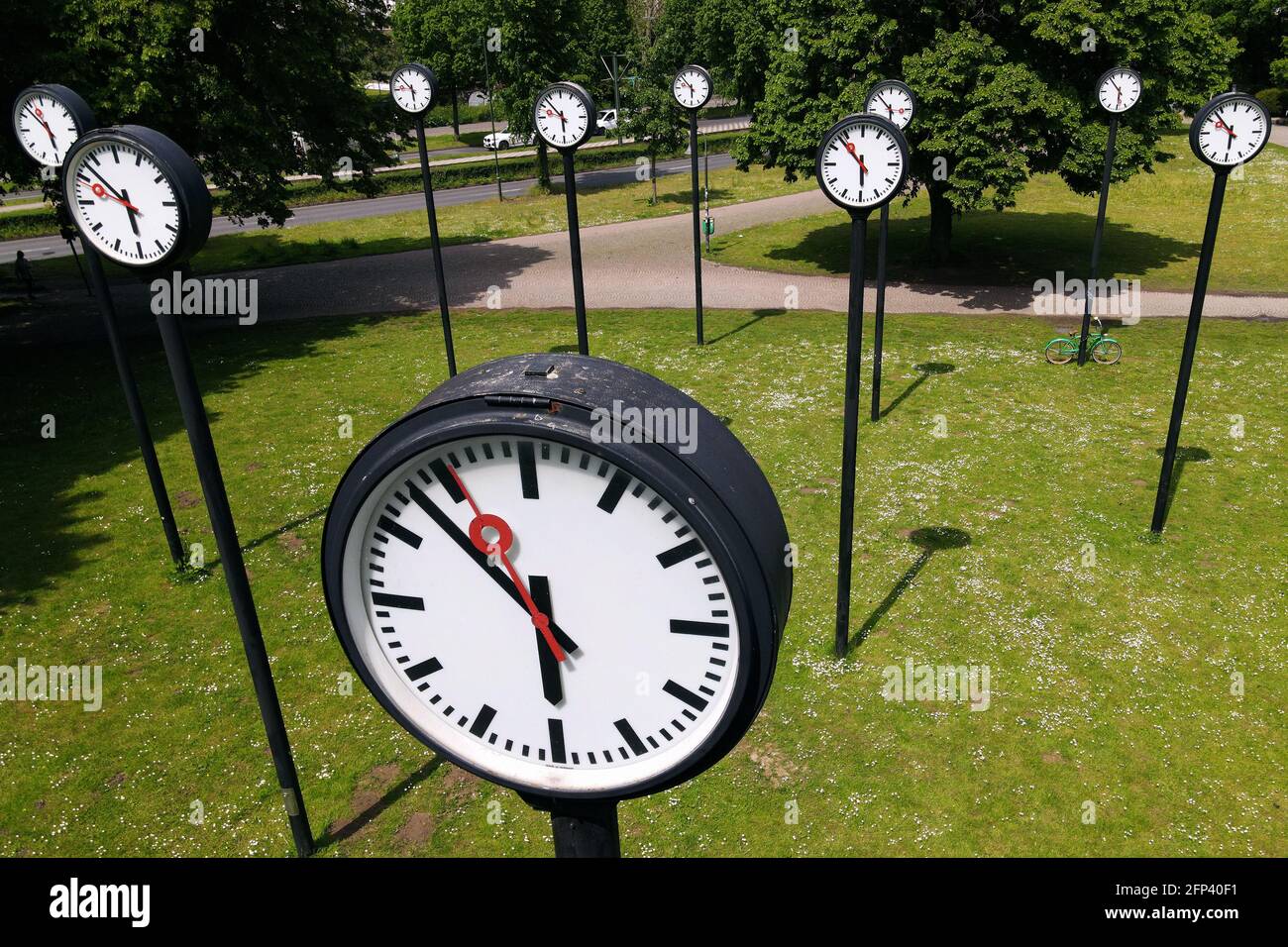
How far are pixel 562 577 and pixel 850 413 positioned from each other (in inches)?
306

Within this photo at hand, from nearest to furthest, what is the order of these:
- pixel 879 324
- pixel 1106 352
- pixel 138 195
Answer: pixel 138 195 < pixel 879 324 < pixel 1106 352

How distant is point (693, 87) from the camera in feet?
61.6

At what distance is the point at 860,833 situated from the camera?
8.95m

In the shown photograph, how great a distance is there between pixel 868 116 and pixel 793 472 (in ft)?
27.1

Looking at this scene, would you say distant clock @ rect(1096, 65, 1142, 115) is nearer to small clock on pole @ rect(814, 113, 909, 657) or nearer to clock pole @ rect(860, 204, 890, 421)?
clock pole @ rect(860, 204, 890, 421)

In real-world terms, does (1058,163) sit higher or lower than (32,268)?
higher

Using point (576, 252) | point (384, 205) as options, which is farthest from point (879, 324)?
point (384, 205)

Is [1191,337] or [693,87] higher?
[693,87]

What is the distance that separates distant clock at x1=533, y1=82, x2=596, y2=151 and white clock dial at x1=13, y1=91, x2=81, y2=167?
5.68 m

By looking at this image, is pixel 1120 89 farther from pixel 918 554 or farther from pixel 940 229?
pixel 940 229

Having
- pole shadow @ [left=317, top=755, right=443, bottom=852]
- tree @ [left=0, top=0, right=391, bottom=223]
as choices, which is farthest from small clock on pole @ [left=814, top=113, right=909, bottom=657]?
tree @ [left=0, top=0, right=391, bottom=223]

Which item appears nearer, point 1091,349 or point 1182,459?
point 1182,459
